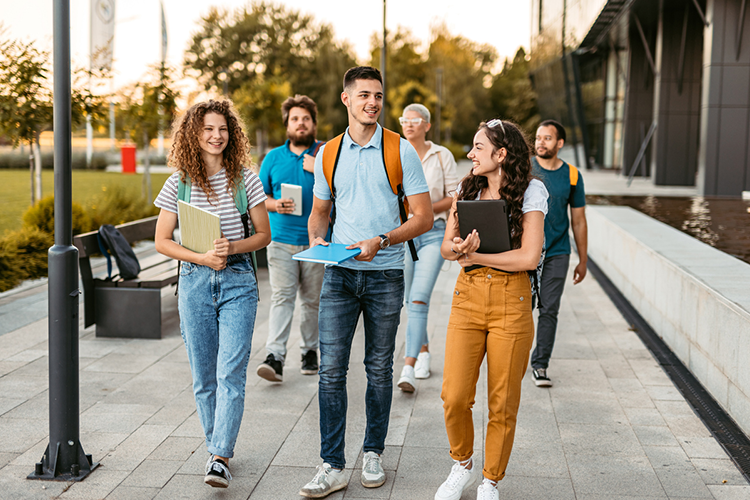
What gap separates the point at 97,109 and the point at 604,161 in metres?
29.1

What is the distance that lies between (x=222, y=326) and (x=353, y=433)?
1.26m

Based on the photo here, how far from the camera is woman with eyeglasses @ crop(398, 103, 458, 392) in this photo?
18.2 feet

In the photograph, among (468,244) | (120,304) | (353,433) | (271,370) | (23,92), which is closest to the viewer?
(468,244)

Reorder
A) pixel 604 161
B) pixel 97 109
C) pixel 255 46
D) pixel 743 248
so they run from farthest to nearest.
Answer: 1. pixel 255 46
2. pixel 604 161
3. pixel 97 109
4. pixel 743 248

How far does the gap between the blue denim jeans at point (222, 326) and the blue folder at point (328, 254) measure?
1.59 ft

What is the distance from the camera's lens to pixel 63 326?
377 cm

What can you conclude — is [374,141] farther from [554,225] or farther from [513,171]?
[554,225]

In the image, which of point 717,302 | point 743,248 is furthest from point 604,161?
point 717,302

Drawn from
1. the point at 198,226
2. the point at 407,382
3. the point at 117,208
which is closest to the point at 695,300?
the point at 407,382

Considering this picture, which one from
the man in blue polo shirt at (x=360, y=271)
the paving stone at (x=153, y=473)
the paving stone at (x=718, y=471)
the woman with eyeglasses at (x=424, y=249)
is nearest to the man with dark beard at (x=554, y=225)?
the woman with eyeglasses at (x=424, y=249)

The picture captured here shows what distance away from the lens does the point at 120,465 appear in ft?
13.2

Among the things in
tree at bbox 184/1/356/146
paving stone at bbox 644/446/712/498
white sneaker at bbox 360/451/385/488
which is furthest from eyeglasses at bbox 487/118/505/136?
tree at bbox 184/1/356/146

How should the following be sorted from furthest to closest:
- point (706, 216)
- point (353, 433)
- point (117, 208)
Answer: point (117, 208) → point (706, 216) → point (353, 433)

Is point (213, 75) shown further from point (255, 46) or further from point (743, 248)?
point (743, 248)
